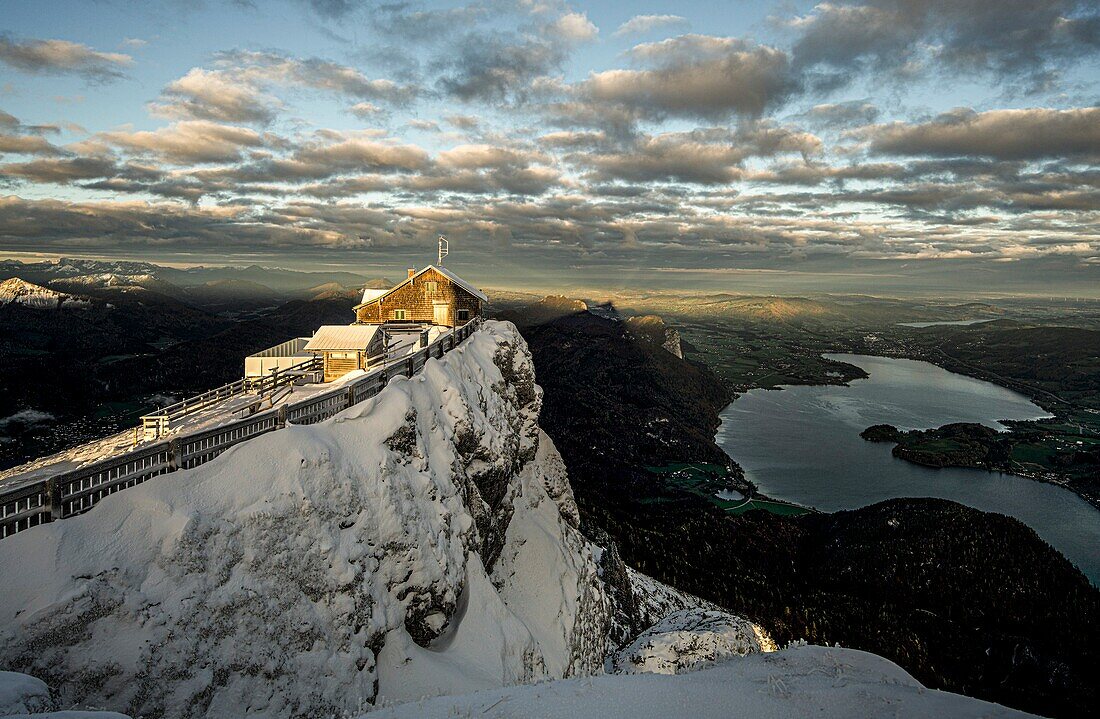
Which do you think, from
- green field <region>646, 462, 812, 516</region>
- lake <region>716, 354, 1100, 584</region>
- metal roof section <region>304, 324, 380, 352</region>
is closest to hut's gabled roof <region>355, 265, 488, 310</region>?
metal roof section <region>304, 324, 380, 352</region>

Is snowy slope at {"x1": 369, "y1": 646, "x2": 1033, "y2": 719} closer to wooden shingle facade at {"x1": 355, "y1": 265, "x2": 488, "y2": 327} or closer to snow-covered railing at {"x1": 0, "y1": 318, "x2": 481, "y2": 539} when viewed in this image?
snow-covered railing at {"x1": 0, "y1": 318, "x2": 481, "y2": 539}

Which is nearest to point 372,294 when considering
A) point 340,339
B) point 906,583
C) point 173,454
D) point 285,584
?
point 340,339

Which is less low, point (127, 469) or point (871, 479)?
point (127, 469)

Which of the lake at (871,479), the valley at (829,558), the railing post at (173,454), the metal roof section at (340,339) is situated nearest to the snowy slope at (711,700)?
the railing post at (173,454)

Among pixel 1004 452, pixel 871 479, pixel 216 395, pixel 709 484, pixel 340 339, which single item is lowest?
pixel 709 484

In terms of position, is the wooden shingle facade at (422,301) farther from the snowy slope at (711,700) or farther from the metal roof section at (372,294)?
the snowy slope at (711,700)

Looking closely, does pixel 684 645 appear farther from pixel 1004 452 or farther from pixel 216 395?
pixel 1004 452

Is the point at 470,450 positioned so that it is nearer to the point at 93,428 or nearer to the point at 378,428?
the point at 378,428
